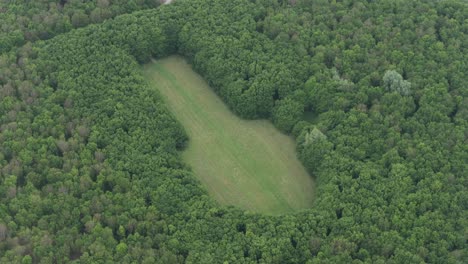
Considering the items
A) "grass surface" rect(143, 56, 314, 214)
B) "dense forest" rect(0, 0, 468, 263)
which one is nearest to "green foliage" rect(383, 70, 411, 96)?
"dense forest" rect(0, 0, 468, 263)

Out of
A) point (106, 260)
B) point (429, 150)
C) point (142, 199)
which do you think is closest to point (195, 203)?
point (142, 199)

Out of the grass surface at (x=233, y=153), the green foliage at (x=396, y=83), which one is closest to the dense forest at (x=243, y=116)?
the green foliage at (x=396, y=83)

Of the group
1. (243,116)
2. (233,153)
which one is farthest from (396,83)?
(233,153)

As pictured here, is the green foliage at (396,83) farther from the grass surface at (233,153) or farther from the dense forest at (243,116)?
the grass surface at (233,153)

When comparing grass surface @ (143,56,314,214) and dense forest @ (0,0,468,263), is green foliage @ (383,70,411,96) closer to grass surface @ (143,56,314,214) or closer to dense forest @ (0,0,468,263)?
dense forest @ (0,0,468,263)

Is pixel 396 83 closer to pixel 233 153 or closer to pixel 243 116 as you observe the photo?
pixel 243 116
